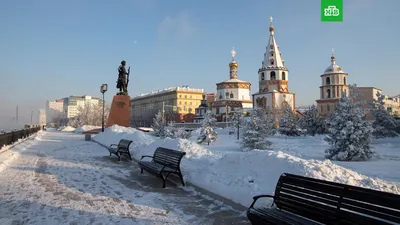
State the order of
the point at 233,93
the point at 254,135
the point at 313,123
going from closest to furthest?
the point at 254,135, the point at 313,123, the point at 233,93

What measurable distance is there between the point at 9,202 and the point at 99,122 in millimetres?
70287

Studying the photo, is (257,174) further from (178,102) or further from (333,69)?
(178,102)

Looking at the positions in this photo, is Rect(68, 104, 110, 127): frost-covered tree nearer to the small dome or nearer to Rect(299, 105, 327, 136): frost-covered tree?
Rect(299, 105, 327, 136): frost-covered tree

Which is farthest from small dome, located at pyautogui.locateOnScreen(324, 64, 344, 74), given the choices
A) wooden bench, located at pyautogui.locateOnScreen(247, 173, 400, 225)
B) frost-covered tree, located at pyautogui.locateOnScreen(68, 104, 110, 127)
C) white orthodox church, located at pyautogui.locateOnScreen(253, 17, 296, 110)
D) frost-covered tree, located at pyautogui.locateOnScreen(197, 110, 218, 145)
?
wooden bench, located at pyautogui.locateOnScreen(247, 173, 400, 225)

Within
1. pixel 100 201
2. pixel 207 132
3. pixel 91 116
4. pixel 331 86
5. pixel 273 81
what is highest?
pixel 273 81

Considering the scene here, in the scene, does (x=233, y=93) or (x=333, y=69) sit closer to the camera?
(x=333, y=69)

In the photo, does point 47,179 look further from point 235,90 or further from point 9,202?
point 235,90

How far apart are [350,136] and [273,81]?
53.6 meters

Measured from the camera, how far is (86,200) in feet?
19.6

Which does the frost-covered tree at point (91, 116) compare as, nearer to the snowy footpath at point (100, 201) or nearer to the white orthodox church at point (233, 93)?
the white orthodox church at point (233, 93)

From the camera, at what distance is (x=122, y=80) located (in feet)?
100

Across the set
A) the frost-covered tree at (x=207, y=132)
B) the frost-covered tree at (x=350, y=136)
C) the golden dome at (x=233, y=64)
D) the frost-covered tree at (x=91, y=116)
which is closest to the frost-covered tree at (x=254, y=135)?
the frost-covered tree at (x=350, y=136)

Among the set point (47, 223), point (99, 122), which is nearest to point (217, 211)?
point (47, 223)

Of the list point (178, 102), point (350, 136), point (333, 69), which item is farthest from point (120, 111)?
point (178, 102)
